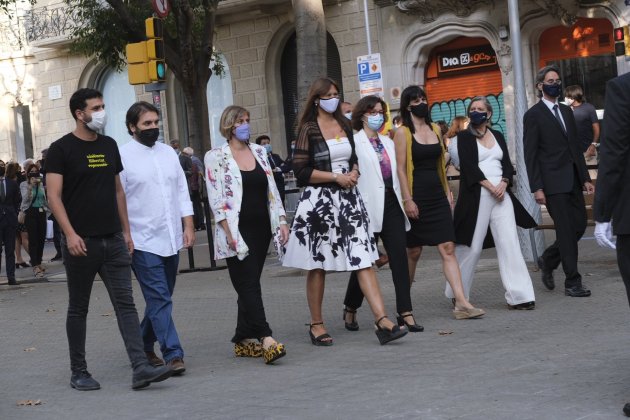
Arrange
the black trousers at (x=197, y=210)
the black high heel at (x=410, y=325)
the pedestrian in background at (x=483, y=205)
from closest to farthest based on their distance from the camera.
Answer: the black high heel at (x=410, y=325), the pedestrian in background at (x=483, y=205), the black trousers at (x=197, y=210)

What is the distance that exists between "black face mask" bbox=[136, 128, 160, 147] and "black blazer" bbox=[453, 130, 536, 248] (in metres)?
3.12

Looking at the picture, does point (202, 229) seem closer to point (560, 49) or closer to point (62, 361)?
point (560, 49)

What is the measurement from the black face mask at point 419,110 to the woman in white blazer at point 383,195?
0.33m

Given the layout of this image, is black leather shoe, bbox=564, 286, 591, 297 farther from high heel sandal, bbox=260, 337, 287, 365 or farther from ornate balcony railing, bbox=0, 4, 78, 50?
ornate balcony railing, bbox=0, 4, 78, 50

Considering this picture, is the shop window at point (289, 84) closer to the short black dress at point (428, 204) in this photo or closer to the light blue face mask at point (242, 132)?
the short black dress at point (428, 204)

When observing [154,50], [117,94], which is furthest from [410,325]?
[117,94]

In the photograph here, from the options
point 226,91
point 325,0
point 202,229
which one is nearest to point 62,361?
point 202,229

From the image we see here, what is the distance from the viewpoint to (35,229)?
19844mm

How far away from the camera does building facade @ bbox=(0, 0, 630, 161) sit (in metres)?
25.8

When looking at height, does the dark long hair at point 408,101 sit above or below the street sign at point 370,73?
below

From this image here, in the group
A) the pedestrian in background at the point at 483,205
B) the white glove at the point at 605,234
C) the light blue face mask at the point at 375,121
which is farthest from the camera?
the pedestrian in background at the point at 483,205

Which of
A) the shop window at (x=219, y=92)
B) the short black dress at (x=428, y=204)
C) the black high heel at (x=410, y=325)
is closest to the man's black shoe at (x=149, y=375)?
the black high heel at (x=410, y=325)

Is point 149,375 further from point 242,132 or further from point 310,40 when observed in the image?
point 310,40

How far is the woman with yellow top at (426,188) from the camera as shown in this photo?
9.91 meters
